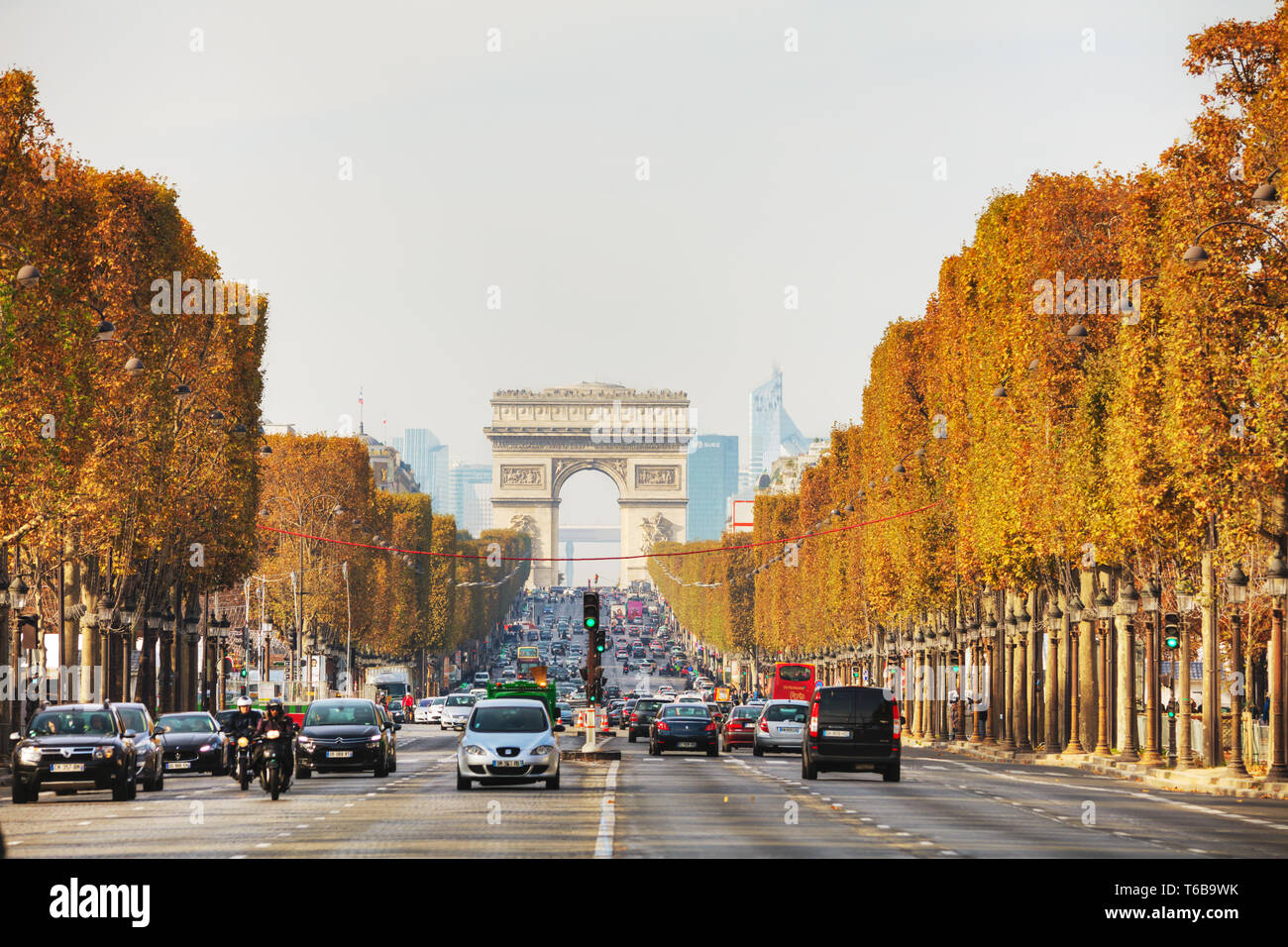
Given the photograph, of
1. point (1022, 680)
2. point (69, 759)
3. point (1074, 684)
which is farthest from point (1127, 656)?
point (69, 759)

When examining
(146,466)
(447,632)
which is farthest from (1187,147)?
(447,632)

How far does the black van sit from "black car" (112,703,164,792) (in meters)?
12.9

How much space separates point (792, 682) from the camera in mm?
95438

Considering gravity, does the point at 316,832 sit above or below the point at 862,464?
below

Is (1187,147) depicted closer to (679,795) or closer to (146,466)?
(679,795)

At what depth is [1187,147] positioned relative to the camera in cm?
4266

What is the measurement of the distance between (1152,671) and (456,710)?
42.4 m

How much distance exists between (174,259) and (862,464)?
46.2m

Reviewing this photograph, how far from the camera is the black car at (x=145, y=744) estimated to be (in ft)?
132

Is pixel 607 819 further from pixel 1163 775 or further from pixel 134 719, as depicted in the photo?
pixel 1163 775

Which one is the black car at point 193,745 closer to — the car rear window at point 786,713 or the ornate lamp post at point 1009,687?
the car rear window at point 786,713

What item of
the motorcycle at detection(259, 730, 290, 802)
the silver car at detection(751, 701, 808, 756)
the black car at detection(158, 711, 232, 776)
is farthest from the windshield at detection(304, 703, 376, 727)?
the silver car at detection(751, 701, 808, 756)

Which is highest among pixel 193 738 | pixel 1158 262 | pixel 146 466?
pixel 1158 262

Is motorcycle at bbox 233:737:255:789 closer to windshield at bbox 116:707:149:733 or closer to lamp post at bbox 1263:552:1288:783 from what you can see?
windshield at bbox 116:707:149:733
